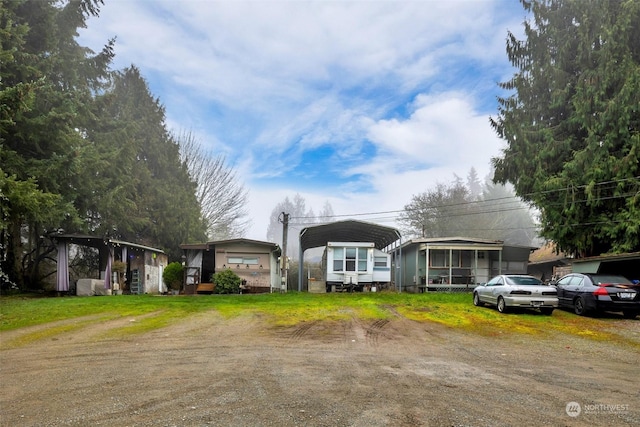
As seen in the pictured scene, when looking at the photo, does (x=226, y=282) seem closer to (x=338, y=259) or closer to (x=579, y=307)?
(x=338, y=259)

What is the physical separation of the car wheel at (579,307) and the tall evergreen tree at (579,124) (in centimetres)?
528

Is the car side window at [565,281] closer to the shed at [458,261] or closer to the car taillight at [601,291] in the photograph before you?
the car taillight at [601,291]

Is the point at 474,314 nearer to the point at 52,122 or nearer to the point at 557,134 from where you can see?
the point at 557,134

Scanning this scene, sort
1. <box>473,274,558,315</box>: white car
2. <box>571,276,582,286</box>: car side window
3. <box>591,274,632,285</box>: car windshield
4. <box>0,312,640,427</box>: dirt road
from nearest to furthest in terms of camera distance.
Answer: <box>0,312,640,427</box>: dirt road < <box>473,274,558,315</box>: white car < <box>591,274,632,285</box>: car windshield < <box>571,276,582,286</box>: car side window

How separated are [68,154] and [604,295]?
2135 cm

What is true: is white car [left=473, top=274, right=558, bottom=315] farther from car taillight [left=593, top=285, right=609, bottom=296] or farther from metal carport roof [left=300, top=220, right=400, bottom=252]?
metal carport roof [left=300, top=220, right=400, bottom=252]

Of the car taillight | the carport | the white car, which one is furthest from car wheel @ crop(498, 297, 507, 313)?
the carport

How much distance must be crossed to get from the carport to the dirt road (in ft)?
48.8

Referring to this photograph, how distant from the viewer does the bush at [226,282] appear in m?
23.5

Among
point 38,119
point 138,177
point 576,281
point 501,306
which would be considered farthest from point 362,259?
point 138,177

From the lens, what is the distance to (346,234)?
30.0 m

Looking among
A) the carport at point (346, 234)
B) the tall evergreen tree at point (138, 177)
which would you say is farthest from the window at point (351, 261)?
the tall evergreen tree at point (138, 177)

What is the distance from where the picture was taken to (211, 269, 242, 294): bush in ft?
77.2

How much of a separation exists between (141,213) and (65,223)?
793 cm
